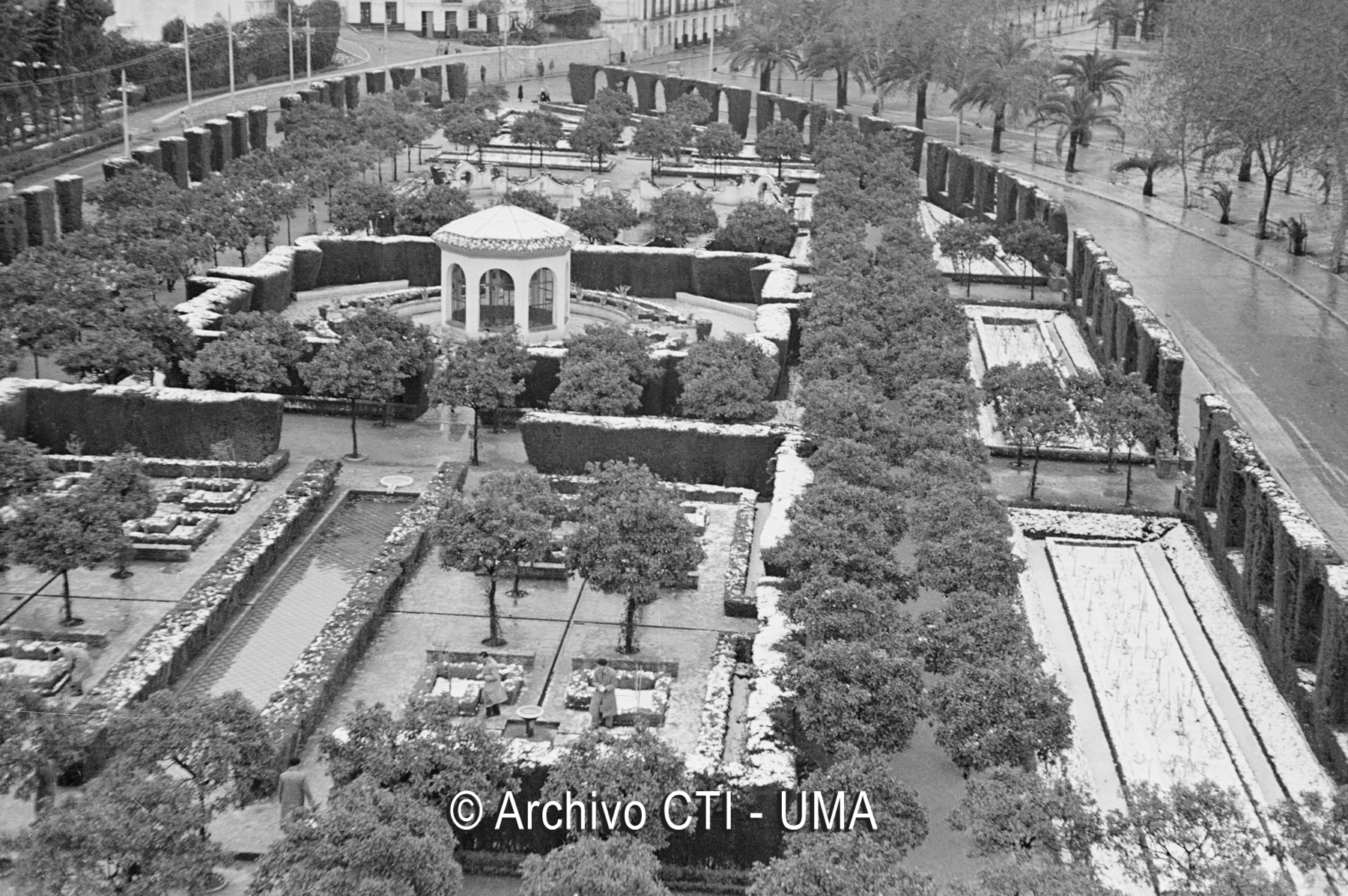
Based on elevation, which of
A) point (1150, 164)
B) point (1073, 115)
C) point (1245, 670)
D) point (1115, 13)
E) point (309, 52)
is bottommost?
point (1245, 670)

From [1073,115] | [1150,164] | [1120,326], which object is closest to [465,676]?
[1120,326]

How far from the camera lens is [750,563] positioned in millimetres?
34562

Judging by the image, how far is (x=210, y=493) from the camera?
37.1 metres

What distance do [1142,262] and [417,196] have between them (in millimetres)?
28381

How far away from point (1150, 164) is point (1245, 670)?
2069 inches

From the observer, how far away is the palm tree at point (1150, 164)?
77.1 metres

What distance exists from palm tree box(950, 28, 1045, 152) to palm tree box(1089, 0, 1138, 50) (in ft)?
145

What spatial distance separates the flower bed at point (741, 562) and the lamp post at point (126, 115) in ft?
134

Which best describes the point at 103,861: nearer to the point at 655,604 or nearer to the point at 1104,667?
the point at 655,604

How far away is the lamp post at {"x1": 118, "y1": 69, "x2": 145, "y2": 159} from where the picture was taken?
72.3 meters

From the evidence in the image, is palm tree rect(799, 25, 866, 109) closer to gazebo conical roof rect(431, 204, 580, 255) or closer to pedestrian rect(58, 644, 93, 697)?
gazebo conical roof rect(431, 204, 580, 255)

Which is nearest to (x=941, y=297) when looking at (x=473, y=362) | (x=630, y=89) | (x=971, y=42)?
(x=473, y=362)

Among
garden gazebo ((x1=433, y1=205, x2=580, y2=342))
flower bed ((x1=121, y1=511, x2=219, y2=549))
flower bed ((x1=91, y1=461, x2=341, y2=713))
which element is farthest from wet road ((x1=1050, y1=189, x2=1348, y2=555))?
flower bed ((x1=121, y1=511, x2=219, y2=549))

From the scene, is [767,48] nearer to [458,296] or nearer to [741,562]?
[458,296]
